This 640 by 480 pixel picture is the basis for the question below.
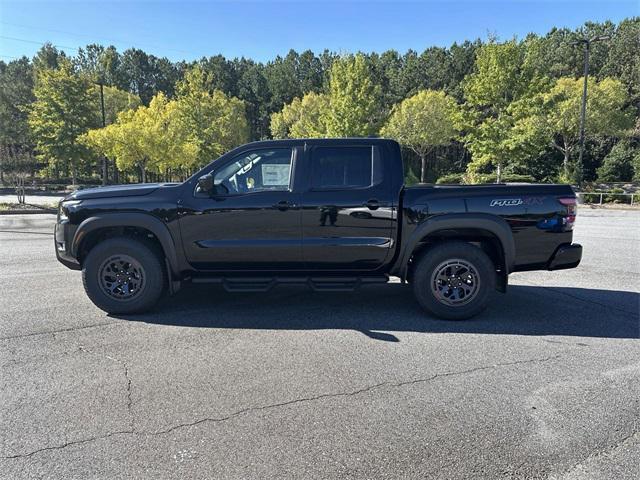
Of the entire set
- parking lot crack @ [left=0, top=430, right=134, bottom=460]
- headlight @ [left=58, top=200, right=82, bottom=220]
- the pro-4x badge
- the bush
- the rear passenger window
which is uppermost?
the bush

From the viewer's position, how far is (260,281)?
488 cm

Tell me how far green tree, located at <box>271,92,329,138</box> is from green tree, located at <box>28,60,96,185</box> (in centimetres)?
1837

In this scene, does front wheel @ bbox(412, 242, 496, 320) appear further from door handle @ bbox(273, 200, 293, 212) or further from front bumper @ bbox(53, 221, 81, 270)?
front bumper @ bbox(53, 221, 81, 270)

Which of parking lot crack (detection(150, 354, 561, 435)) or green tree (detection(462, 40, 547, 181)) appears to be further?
green tree (detection(462, 40, 547, 181))

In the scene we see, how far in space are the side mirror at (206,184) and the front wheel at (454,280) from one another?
245 cm

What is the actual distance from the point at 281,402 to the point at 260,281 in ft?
6.24

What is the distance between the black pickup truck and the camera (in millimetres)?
4746

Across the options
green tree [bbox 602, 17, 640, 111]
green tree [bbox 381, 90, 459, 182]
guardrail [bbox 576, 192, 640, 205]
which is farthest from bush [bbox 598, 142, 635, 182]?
guardrail [bbox 576, 192, 640, 205]

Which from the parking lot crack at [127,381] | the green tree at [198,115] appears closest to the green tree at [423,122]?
the green tree at [198,115]

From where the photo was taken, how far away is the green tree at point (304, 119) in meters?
38.5

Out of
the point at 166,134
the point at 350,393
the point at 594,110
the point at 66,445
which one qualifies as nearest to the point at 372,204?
the point at 350,393

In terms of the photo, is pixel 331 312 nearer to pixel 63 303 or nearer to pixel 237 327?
pixel 237 327

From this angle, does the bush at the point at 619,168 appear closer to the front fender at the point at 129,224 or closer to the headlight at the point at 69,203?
the front fender at the point at 129,224

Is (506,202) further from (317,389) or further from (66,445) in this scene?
(66,445)
